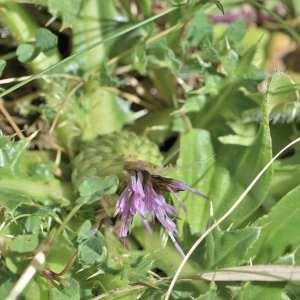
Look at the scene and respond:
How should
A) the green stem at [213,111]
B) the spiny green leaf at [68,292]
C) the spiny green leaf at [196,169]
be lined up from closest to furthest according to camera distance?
the spiny green leaf at [68,292], the spiny green leaf at [196,169], the green stem at [213,111]

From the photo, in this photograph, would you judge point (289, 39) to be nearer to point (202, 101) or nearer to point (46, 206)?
point (202, 101)

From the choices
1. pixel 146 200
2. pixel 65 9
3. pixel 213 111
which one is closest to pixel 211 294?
pixel 146 200

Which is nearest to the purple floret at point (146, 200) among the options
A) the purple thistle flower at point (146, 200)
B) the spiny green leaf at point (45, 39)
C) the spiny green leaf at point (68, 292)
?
the purple thistle flower at point (146, 200)

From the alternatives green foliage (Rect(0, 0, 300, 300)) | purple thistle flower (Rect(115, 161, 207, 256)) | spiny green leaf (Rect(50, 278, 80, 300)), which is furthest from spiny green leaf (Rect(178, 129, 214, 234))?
spiny green leaf (Rect(50, 278, 80, 300))

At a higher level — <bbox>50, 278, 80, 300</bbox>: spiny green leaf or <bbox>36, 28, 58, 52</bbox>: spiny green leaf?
<bbox>36, 28, 58, 52</bbox>: spiny green leaf

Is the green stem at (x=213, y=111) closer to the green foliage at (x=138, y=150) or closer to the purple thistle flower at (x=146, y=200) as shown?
the green foliage at (x=138, y=150)

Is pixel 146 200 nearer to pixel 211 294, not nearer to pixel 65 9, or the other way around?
pixel 211 294

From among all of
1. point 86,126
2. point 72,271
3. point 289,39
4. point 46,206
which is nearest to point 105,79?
point 86,126

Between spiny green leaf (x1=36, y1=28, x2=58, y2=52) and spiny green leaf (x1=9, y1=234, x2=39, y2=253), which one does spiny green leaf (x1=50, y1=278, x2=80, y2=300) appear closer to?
spiny green leaf (x1=9, y1=234, x2=39, y2=253)
